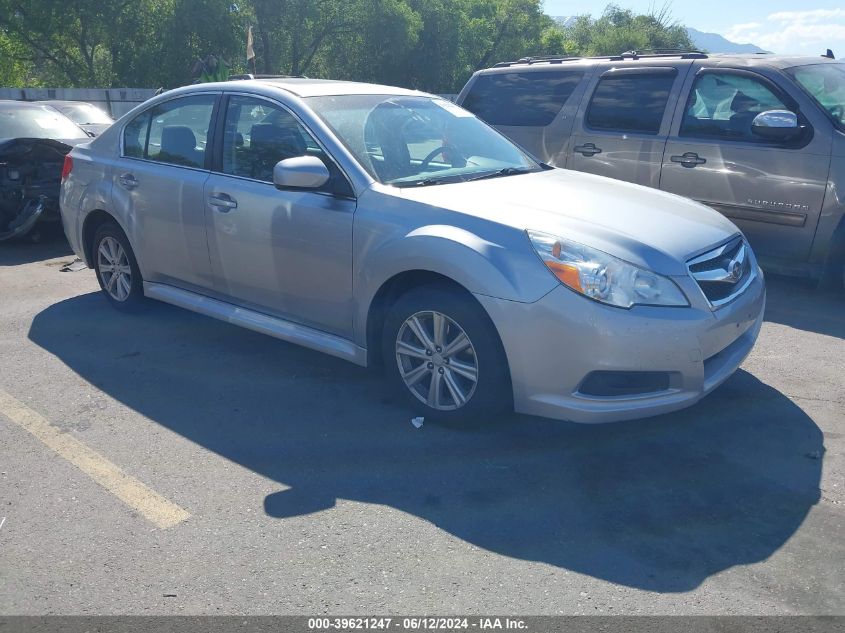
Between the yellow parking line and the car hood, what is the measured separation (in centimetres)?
190

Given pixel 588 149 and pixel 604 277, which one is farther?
pixel 588 149

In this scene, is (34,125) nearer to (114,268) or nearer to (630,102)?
(114,268)

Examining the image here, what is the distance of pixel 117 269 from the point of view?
6.14m

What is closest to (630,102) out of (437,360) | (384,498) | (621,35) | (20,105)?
(437,360)

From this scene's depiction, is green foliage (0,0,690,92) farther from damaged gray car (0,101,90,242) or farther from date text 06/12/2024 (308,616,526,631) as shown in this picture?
date text 06/12/2024 (308,616,526,631)

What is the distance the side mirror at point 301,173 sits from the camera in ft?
14.0

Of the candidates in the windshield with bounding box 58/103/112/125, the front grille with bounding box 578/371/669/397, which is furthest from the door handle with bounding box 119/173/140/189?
the windshield with bounding box 58/103/112/125

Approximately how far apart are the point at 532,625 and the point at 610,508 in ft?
2.85

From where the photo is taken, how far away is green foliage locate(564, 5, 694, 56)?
248ft

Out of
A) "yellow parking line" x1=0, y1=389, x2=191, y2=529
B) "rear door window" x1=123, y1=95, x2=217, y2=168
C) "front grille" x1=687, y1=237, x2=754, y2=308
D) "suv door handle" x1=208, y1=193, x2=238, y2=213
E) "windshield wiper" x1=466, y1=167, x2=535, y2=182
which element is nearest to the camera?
"yellow parking line" x1=0, y1=389, x2=191, y2=529

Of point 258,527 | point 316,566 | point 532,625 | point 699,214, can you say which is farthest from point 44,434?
point 699,214

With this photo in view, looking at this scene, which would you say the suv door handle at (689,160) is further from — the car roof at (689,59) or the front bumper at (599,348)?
the front bumper at (599,348)

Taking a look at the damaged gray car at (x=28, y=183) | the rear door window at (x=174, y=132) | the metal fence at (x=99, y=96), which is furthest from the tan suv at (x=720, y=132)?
the metal fence at (x=99, y=96)

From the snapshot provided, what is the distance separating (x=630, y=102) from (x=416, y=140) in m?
3.13
